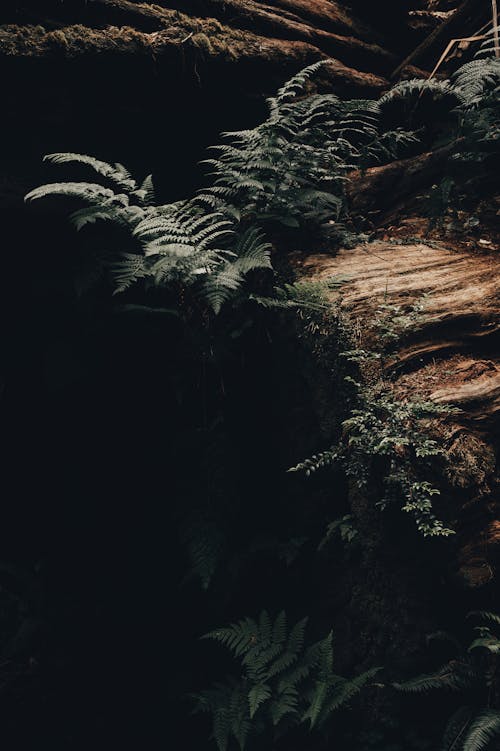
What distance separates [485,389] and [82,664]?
285cm

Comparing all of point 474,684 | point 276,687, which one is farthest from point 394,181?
point 276,687

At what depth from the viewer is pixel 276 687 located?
242 cm

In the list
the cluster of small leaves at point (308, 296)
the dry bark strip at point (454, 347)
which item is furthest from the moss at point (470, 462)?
the cluster of small leaves at point (308, 296)

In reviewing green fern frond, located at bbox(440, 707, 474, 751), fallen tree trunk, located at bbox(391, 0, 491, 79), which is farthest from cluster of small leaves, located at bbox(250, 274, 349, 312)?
fallen tree trunk, located at bbox(391, 0, 491, 79)

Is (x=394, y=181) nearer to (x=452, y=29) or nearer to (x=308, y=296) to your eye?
(x=452, y=29)

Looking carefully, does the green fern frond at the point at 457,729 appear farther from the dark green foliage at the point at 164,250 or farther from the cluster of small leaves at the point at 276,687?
the dark green foliage at the point at 164,250

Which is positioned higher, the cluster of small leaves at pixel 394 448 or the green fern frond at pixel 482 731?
the cluster of small leaves at pixel 394 448

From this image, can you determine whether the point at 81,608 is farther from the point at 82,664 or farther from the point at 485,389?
the point at 485,389

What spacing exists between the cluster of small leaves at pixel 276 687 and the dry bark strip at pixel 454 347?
0.78 meters

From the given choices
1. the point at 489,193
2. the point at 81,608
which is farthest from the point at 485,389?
the point at 81,608

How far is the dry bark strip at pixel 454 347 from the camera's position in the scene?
7.03 feet

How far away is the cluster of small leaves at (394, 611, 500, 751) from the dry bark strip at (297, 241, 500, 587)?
20cm

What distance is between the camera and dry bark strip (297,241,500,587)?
7.03 ft

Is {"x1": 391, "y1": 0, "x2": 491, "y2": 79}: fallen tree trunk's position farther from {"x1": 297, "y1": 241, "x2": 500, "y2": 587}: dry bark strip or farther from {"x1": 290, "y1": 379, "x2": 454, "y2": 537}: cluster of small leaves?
{"x1": 290, "y1": 379, "x2": 454, "y2": 537}: cluster of small leaves
